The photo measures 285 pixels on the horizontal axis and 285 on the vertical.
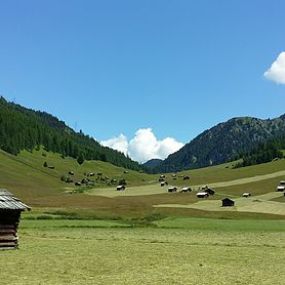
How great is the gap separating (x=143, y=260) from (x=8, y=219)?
13.7 m

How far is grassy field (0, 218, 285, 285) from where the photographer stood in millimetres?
29125

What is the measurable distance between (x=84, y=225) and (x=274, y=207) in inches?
2516

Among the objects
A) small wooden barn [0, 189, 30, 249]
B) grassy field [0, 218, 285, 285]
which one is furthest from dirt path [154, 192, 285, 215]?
small wooden barn [0, 189, 30, 249]

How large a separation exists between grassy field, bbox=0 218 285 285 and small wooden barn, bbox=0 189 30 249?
132cm

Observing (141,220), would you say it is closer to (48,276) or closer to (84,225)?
(84,225)

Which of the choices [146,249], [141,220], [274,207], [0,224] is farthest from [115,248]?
[274,207]

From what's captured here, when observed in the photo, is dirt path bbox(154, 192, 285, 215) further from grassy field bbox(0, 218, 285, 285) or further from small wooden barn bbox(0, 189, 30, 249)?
small wooden barn bbox(0, 189, 30, 249)

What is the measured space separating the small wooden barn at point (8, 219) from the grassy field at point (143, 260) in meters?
1.32

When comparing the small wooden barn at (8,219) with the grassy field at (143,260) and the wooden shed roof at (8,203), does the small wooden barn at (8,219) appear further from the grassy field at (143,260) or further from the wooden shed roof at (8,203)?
the grassy field at (143,260)

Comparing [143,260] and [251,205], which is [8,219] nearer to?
[143,260]

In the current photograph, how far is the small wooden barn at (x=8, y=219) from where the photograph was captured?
43.8 meters

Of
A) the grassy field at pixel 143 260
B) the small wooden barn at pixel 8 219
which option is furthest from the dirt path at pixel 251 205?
the small wooden barn at pixel 8 219

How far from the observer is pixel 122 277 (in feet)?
96.7

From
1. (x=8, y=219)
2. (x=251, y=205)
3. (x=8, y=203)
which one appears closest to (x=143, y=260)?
(x=8, y=203)
